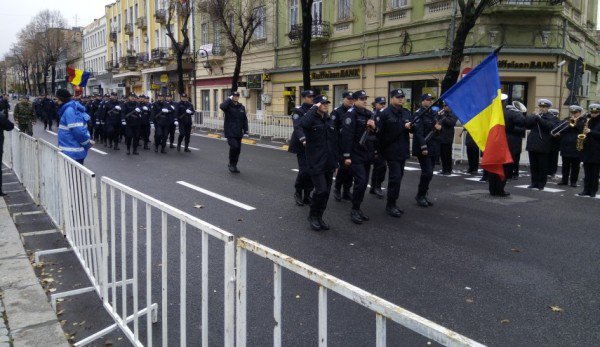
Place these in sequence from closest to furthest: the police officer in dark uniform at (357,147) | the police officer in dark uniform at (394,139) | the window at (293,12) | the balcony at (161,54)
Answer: the police officer in dark uniform at (357,147), the police officer in dark uniform at (394,139), the window at (293,12), the balcony at (161,54)

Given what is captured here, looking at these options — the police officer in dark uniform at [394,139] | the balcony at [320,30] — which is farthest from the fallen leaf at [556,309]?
the balcony at [320,30]

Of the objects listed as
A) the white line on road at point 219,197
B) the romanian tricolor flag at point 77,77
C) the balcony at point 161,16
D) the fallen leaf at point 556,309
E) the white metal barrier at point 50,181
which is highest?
the balcony at point 161,16

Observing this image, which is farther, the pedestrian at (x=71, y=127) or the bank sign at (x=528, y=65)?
the bank sign at (x=528, y=65)

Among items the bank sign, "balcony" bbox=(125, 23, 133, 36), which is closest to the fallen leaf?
the bank sign

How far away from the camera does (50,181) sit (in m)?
6.71

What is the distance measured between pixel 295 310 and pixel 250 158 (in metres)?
11.9

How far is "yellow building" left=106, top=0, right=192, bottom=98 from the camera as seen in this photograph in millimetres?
48094

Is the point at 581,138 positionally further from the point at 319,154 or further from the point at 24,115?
the point at 24,115

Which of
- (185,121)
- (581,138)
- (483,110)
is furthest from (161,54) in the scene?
(483,110)

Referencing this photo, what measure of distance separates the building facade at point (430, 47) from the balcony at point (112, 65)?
39191 millimetres

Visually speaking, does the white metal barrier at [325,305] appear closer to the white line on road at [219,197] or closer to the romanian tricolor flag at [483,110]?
the romanian tricolor flag at [483,110]

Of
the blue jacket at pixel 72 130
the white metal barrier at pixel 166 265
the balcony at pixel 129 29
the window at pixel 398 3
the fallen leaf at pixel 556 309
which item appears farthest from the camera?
the balcony at pixel 129 29

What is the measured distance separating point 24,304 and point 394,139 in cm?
567

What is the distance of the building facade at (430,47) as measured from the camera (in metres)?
19.6
